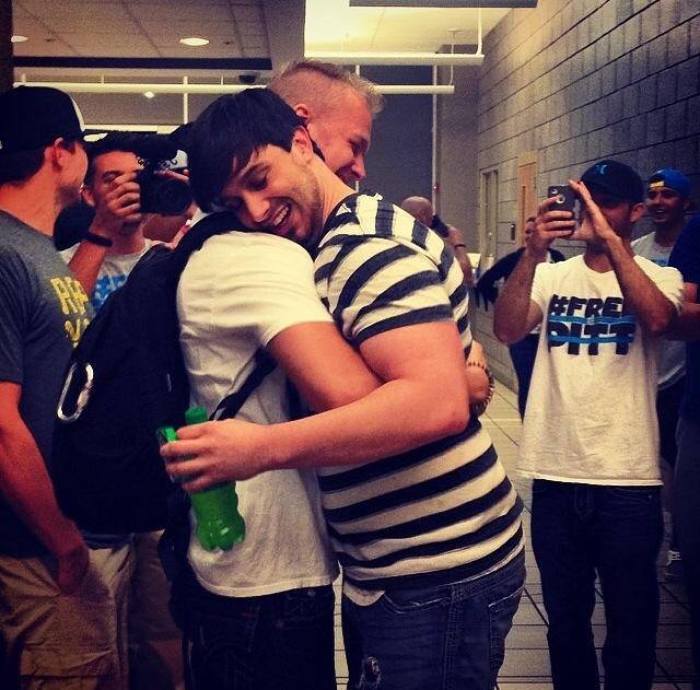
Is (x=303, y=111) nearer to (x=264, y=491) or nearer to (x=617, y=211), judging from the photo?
(x=264, y=491)

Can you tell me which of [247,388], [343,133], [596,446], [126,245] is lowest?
[596,446]

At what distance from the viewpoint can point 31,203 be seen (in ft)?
6.29

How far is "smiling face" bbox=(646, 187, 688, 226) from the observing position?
4.23 m

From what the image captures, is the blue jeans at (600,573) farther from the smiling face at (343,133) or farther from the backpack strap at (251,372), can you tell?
the backpack strap at (251,372)

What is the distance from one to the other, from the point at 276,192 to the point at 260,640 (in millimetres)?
586

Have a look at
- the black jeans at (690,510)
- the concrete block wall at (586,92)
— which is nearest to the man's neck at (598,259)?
the black jeans at (690,510)

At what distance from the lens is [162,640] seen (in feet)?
9.05

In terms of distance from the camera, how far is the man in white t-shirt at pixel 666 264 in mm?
3930

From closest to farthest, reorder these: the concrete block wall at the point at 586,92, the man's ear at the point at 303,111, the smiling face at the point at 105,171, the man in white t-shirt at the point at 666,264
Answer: the man's ear at the point at 303,111, the smiling face at the point at 105,171, the man in white t-shirt at the point at 666,264, the concrete block wall at the point at 586,92

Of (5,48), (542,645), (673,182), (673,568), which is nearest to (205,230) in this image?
(5,48)

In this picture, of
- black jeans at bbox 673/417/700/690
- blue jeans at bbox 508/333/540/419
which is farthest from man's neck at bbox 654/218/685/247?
black jeans at bbox 673/417/700/690

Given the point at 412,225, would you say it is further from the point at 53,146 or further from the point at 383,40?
the point at 383,40

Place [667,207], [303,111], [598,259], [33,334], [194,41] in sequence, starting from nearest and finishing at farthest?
[303,111] → [33,334] → [598,259] → [667,207] → [194,41]

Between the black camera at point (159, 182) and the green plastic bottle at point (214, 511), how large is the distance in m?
0.91
